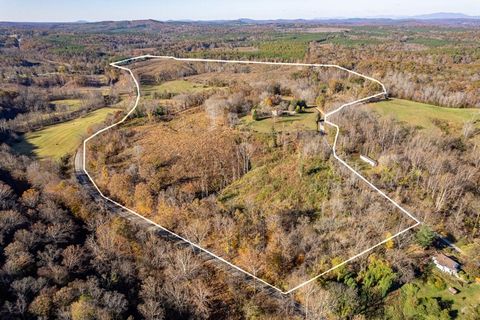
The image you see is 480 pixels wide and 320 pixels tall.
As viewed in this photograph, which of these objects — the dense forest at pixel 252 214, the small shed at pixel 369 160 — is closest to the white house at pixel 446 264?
the dense forest at pixel 252 214

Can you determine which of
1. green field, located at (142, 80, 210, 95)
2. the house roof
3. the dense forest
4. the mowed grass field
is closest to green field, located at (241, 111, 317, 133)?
the dense forest

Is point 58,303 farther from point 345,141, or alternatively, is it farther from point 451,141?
point 451,141

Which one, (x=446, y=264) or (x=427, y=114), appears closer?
(x=446, y=264)

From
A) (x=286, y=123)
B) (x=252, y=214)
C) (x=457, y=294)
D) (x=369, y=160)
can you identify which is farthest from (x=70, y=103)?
(x=457, y=294)

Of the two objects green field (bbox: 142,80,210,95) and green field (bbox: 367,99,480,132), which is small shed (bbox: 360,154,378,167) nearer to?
green field (bbox: 367,99,480,132)

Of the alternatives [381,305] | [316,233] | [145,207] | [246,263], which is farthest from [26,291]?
[381,305]

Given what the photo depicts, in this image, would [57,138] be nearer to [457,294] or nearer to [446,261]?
[446,261]
